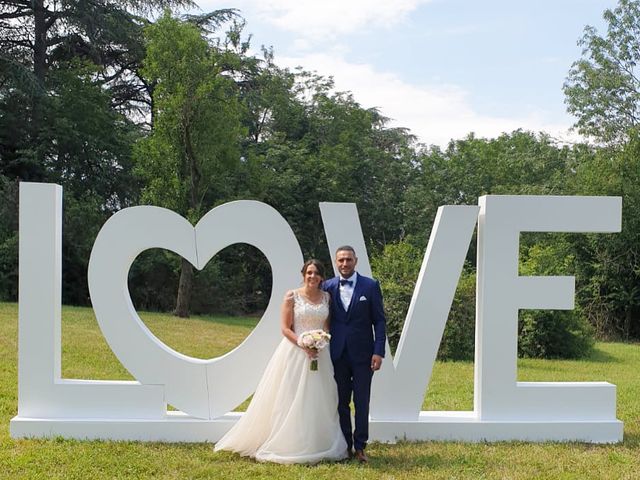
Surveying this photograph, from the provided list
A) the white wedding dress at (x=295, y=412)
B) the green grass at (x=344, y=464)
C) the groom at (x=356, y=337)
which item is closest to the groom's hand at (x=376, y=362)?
the groom at (x=356, y=337)

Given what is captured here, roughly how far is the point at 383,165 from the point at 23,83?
13485mm

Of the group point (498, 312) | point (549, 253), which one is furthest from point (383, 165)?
point (498, 312)

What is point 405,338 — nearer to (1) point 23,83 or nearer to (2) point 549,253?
(2) point 549,253

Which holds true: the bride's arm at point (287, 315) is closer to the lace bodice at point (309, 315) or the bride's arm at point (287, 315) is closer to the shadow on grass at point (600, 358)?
the lace bodice at point (309, 315)

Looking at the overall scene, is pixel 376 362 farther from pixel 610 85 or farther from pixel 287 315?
pixel 610 85

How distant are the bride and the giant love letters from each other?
571mm

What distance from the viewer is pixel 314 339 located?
525 cm

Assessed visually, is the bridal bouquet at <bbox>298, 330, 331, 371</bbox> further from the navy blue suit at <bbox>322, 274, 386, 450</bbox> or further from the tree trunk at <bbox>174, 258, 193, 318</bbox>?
the tree trunk at <bbox>174, 258, 193, 318</bbox>

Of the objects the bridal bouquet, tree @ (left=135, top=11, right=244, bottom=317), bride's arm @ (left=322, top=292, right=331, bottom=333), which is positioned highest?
tree @ (left=135, top=11, right=244, bottom=317)

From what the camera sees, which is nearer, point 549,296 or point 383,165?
point 549,296

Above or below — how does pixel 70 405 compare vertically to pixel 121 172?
below

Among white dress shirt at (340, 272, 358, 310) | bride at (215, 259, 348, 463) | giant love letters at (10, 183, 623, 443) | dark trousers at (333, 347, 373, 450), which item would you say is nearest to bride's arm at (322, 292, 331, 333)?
bride at (215, 259, 348, 463)

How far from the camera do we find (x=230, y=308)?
2133 centimetres

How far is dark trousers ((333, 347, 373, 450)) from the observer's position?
5.36 meters
